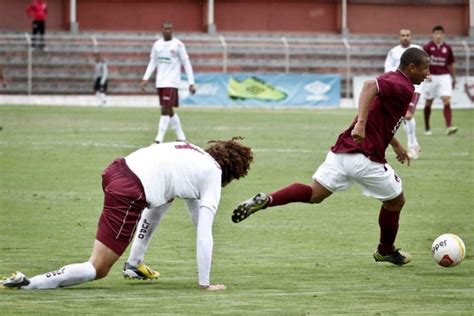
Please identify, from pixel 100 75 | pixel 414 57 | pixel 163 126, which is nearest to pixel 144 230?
pixel 414 57

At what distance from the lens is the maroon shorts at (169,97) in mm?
28670

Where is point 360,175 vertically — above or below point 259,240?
above

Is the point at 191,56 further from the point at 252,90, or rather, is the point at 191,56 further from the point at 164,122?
the point at 164,122

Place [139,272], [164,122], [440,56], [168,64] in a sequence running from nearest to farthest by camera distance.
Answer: [139,272] < [164,122] < [168,64] < [440,56]

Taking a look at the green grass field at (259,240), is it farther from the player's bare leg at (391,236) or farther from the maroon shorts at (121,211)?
the maroon shorts at (121,211)

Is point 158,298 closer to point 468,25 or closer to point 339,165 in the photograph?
point 339,165

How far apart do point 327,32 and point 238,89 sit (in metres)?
13.5

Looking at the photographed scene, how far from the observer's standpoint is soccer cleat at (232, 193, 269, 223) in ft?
39.6

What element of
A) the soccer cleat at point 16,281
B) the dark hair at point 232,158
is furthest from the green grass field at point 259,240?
the dark hair at point 232,158

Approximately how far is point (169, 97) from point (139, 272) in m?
17.7

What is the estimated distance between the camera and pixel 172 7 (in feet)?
196

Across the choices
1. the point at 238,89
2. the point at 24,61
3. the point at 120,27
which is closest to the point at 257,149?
the point at 238,89

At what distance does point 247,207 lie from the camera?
12.1m

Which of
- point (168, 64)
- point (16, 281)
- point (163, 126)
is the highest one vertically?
point (168, 64)
